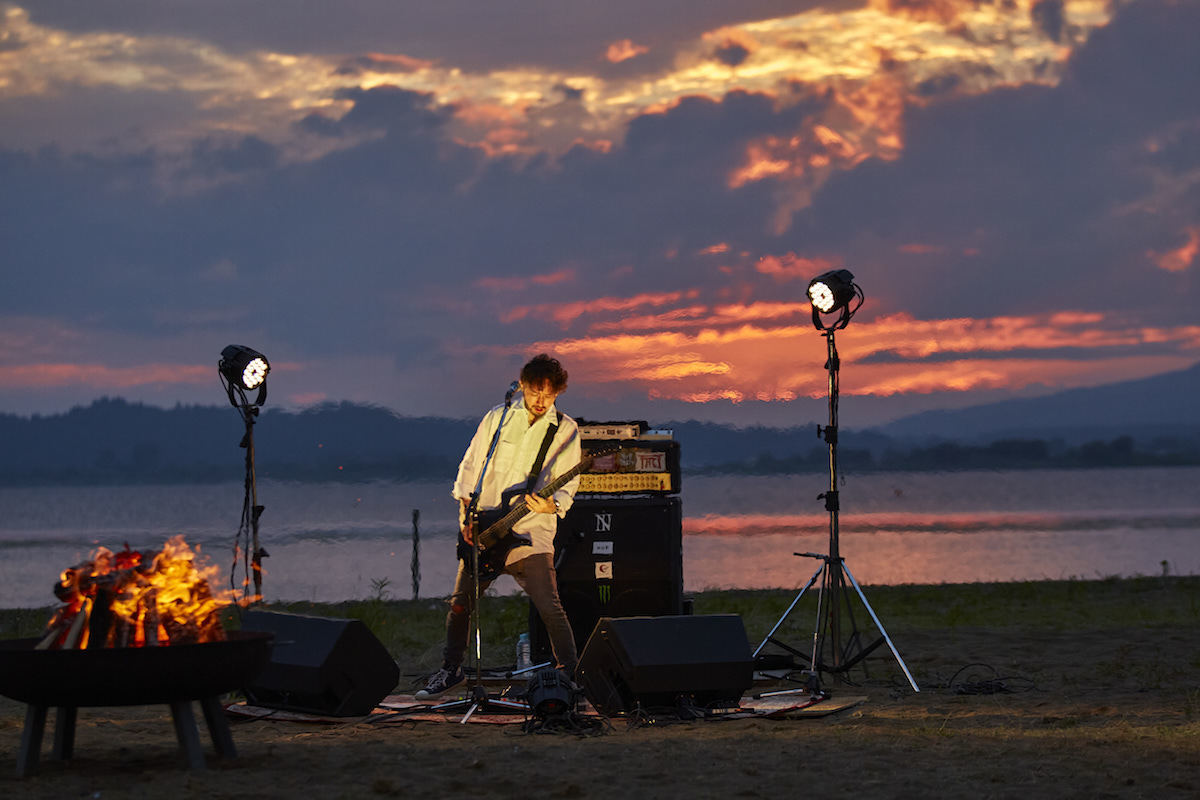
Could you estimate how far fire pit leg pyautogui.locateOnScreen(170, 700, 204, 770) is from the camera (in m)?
5.14

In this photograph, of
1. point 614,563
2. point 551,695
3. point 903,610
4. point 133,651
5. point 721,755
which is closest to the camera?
point 133,651

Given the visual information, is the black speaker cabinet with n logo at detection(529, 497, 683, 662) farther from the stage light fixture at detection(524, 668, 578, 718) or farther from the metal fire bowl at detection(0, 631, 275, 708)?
the metal fire bowl at detection(0, 631, 275, 708)

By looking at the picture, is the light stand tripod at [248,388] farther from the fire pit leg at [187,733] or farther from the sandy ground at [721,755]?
the fire pit leg at [187,733]

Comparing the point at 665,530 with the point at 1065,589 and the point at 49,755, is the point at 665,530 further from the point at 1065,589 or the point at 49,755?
the point at 1065,589

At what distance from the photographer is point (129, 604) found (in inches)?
201

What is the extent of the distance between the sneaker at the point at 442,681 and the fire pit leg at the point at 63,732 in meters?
2.33

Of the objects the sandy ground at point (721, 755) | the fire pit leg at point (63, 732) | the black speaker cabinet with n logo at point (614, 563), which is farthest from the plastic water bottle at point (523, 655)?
the fire pit leg at point (63, 732)

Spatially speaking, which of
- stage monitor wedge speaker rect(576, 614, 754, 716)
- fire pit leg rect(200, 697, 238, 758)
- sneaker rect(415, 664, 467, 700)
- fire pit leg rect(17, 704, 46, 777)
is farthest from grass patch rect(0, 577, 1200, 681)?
fire pit leg rect(17, 704, 46, 777)

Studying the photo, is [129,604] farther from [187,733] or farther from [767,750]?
[767,750]

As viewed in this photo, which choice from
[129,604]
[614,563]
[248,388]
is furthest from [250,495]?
[129,604]

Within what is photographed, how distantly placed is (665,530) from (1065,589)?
7.59 m

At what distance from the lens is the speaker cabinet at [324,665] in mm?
6480

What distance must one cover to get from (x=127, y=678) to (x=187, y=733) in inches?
16.0

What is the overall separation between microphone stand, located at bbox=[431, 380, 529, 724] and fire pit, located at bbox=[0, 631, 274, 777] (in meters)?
1.67
